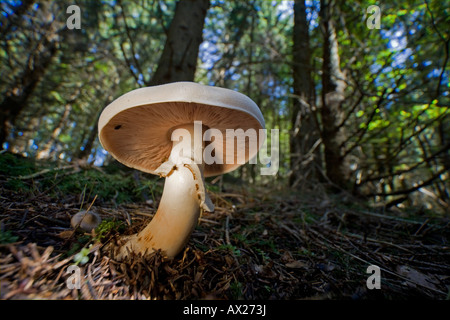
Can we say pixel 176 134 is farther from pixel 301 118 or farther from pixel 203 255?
pixel 301 118

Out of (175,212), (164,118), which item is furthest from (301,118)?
(175,212)

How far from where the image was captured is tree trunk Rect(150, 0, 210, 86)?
3.42 m

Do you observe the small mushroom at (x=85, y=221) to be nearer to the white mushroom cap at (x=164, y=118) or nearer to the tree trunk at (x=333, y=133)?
the white mushroom cap at (x=164, y=118)

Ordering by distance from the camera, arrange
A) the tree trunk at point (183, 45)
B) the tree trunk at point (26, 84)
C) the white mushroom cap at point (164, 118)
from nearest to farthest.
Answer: the white mushroom cap at point (164, 118) < the tree trunk at point (183, 45) < the tree trunk at point (26, 84)

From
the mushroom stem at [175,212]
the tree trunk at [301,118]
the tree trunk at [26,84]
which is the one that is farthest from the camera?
the tree trunk at [26,84]

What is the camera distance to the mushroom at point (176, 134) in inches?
49.2

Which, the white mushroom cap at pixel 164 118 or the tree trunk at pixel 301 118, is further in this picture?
the tree trunk at pixel 301 118

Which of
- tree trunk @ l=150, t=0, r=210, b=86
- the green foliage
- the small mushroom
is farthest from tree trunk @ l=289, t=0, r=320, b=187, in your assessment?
the green foliage

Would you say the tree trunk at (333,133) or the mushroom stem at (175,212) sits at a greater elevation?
the tree trunk at (333,133)

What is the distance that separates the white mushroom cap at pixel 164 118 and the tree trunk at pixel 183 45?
178cm

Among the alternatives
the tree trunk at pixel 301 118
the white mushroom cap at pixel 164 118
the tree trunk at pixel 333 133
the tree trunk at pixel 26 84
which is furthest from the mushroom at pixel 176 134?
the tree trunk at pixel 26 84

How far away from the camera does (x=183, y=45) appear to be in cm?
366

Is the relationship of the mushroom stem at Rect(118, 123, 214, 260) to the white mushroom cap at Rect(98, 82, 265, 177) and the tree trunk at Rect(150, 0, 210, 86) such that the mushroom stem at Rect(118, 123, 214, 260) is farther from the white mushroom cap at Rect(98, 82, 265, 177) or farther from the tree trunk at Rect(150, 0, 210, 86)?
the tree trunk at Rect(150, 0, 210, 86)

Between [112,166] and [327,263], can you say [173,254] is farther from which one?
[112,166]
